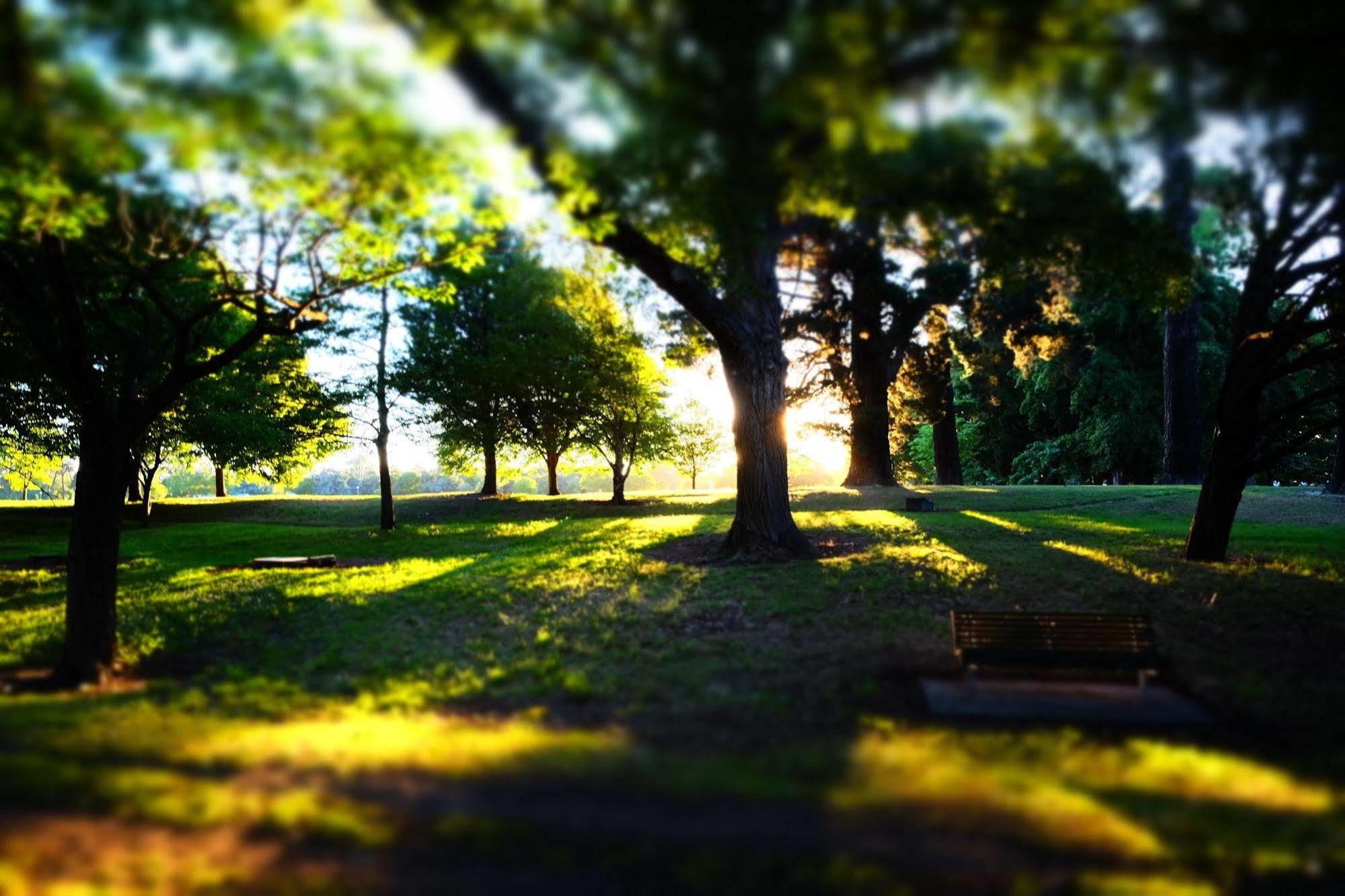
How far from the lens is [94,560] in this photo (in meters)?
8.73

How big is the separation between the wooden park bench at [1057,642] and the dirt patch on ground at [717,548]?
6.03m

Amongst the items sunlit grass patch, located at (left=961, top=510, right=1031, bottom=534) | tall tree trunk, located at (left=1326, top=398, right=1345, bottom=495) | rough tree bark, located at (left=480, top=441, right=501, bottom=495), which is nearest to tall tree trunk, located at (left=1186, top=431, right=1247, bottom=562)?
sunlit grass patch, located at (left=961, top=510, right=1031, bottom=534)

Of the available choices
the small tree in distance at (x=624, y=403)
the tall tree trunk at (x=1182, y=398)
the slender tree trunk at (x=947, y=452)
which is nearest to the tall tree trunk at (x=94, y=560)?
the small tree in distance at (x=624, y=403)

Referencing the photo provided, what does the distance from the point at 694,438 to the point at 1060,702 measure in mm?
28021

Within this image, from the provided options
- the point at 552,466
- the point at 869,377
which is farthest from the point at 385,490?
the point at 869,377

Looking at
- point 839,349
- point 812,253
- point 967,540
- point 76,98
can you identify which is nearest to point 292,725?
point 76,98

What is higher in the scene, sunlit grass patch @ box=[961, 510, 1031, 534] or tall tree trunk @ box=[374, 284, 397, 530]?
tall tree trunk @ box=[374, 284, 397, 530]

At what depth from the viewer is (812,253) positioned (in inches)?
842

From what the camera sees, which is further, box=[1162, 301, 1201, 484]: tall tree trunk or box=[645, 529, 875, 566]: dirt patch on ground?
box=[1162, 301, 1201, 484]: tall tree trunk

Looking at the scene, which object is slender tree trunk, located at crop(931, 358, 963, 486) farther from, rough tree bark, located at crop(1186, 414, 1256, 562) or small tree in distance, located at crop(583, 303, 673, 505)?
rough tree bark, located at crop(1186, 414, 1256, 562)

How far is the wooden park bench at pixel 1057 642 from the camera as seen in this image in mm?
7430

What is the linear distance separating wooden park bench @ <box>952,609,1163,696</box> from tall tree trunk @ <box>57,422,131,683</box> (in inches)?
389

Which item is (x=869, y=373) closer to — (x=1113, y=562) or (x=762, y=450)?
(x=762, y=450)

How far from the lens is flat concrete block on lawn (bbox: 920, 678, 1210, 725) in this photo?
6770mm
